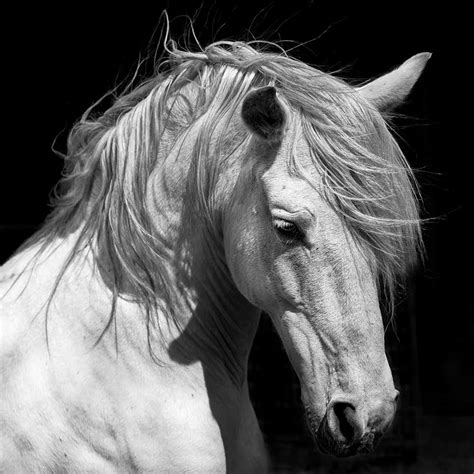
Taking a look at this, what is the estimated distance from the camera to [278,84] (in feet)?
6.06

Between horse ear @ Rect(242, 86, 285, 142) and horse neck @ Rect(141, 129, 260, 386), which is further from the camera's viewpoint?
horse neck @ Rect(141, 129, 260, 386)

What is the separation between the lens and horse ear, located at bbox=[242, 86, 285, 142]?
1686 millimetres

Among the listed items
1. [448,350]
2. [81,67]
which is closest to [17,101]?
[81,67]

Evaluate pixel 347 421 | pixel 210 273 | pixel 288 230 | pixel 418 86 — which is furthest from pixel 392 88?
pixel 418 86

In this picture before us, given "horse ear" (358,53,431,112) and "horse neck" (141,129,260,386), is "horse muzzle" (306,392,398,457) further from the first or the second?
"horse ear" (358,53,431,112)

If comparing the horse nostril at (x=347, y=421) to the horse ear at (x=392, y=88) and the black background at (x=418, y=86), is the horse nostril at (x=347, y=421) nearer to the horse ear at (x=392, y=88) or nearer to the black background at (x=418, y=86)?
the horse ear at (x=392, y=88)

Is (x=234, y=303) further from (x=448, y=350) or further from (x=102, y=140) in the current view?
(x=448, y=350)

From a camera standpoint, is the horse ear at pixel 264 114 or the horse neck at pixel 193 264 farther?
the horse neck at pixel 193 264

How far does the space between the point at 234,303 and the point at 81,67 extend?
4.55 metres

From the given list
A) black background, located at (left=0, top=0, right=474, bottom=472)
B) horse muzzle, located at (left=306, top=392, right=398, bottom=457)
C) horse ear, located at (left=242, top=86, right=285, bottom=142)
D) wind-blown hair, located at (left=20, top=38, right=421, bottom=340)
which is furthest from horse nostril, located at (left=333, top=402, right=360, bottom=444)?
black background, located at (left=0, top=0, right=474, bottom=472)

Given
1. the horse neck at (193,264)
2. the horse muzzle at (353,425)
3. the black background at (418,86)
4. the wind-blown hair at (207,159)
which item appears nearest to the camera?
the horse muzzle at (353,425)

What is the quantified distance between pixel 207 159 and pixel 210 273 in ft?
0.95

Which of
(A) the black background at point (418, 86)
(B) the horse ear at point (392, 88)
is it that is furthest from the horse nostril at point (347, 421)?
(A) the black background at point (418, 86)

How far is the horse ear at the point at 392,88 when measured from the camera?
1.93m
